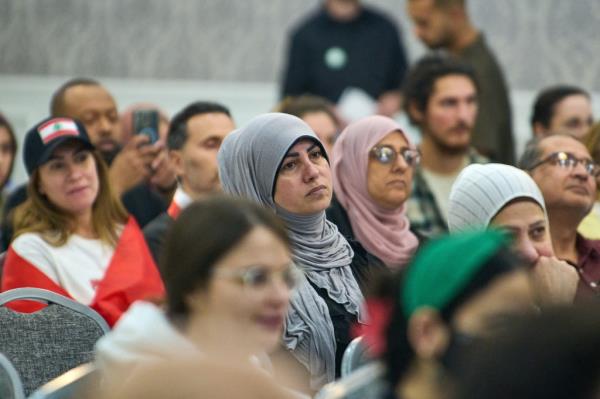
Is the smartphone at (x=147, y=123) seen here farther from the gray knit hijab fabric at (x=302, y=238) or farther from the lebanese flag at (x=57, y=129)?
the gray knit hijab fabric at (x=302, y=238)

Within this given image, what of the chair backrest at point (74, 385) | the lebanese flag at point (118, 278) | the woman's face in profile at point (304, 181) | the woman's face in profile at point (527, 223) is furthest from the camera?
the lebanese flag at point (118, 278)

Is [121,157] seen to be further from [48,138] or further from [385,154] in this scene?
[385,154]

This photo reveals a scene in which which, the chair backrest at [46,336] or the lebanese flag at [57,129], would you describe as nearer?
the chair backrest at [46,336]

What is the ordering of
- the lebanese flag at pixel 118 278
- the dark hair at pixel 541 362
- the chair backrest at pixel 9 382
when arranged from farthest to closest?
1. the lebanese flag at pixel 118 278
2. the chair backrest at pixel 9 382
3. the dark hair at pixel 541 362

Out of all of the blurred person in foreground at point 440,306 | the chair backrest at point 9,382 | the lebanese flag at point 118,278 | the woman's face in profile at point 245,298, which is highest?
the blurred person in foreground at point 440,306

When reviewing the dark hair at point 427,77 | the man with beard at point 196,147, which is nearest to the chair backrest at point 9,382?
the man with beard at point 196,147

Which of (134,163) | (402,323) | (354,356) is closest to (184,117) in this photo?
(134,163)

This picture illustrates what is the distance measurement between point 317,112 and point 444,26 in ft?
5.33

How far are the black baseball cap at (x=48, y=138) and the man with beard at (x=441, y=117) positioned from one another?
1.64 metres

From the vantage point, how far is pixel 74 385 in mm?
3061

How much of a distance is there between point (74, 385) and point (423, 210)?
3100 mm

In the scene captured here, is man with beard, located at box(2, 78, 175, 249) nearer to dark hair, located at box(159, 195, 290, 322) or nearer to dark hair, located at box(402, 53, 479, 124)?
dark hair, located at box(402, 53, 479, 124)

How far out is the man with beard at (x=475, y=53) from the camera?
721 centimetres

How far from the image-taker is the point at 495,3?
9000 millimetres
